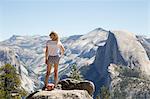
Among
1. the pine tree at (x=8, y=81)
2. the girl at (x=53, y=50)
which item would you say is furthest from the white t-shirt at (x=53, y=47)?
the pine tree at (x=8, y=81)

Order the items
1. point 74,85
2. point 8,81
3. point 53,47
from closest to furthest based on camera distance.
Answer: point 53,47 → point 74,85 → point 8,81

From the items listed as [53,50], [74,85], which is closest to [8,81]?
[74,85]

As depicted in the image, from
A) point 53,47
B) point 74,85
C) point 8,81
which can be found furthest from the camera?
point 8,81

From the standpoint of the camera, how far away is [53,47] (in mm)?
15023

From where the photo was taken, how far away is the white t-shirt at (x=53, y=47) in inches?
587

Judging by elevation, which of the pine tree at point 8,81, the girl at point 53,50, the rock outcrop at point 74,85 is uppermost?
the girl at point 53,50

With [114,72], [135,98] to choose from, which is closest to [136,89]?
[135,98]

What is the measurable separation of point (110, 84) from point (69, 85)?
163966 millimetres

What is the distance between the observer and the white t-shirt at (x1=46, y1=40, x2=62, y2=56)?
587 inches

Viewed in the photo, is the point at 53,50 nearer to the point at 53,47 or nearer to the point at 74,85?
the point at 53,47

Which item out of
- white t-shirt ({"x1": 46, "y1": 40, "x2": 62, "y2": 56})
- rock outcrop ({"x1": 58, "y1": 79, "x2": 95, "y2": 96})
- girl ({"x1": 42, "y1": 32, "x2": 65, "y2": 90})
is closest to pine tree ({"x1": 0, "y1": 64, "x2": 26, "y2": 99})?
rock outcrop ({"x1": 58, "y1": 79, "x2": 95, "y2": 96})

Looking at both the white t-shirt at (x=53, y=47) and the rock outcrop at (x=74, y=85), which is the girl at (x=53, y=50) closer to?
the white t-shirt at (x=53, y=47)

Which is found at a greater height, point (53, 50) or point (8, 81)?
point (53, 50)

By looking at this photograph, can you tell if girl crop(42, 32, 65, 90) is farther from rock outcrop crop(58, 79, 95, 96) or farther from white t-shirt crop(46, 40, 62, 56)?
rock outcrop crop(58, 79, 95, 96)
